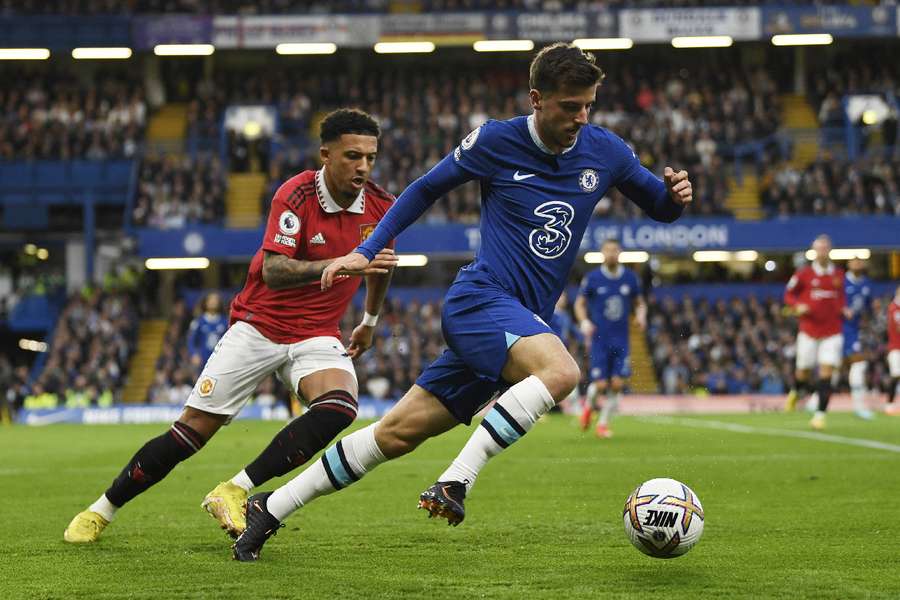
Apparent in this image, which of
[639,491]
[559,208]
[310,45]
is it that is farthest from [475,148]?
[310,45]

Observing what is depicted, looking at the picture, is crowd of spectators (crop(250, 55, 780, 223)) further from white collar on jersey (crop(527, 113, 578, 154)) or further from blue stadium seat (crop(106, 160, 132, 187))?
white collar on jersey (crop(527, 113, 578, 154))

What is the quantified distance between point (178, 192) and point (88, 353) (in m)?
5.27

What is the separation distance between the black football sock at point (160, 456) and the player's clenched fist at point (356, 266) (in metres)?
1.56

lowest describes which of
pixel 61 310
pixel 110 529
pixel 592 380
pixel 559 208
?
pixel 61 310

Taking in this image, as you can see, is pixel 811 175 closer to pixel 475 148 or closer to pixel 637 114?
pixel 637 114

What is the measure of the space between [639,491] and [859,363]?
591 inches

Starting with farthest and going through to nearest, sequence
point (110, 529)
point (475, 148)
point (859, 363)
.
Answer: point (859, 363) < point (110, 529) < point (475, 148)

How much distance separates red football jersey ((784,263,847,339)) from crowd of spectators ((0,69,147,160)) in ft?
75.6

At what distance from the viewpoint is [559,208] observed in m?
5.75

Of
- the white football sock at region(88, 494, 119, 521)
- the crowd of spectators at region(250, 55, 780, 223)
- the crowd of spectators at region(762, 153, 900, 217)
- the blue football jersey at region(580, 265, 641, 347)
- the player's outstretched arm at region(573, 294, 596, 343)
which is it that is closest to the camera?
the white football sock at region(88, 494, 119, 521)

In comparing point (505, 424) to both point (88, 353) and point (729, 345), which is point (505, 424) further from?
point (88, 353)

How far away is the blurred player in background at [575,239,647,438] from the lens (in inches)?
604

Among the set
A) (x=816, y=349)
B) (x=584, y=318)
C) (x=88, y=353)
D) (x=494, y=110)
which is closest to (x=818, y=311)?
(x=816, y=349)

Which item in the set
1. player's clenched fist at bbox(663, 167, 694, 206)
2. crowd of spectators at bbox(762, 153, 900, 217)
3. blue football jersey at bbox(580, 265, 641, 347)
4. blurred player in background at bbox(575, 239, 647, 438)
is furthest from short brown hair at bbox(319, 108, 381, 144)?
crowd of spectators at bbox(762, 153, 900, 217)
